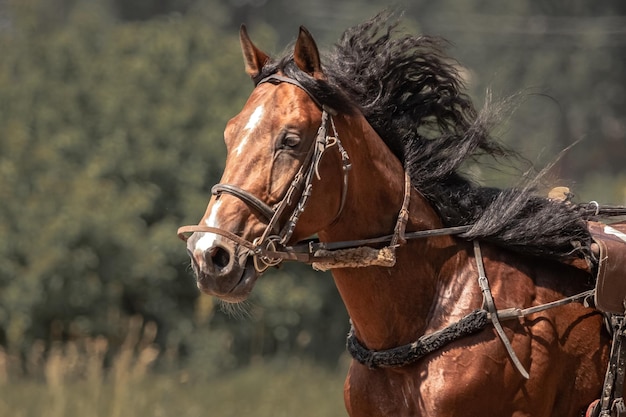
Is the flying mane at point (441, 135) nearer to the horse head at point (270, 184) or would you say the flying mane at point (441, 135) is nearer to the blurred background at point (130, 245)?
the horse head at point (270, 184)

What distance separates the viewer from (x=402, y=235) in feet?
13.6

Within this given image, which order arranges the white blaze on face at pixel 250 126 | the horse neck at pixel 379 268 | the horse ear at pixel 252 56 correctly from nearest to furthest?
the white blaze on face at pixel 250 126 → the horse neck at pixel 379 268 → the horse ear at pixel 252 56

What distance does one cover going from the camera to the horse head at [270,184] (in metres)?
3.68

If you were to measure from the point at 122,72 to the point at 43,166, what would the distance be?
1660 mm

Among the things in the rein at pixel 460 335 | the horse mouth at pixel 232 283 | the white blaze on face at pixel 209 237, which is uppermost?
the white blaze on face at pixel 209 237

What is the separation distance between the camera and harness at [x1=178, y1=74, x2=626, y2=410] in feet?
12.4

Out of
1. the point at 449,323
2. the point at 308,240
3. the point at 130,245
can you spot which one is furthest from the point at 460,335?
the point at 130,245

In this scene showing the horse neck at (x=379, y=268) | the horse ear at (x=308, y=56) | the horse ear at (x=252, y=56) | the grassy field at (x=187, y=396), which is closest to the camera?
the horse ear at (x=308, y=56)

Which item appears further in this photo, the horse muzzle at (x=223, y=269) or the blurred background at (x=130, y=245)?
the blurred background at (x=130, y=245)

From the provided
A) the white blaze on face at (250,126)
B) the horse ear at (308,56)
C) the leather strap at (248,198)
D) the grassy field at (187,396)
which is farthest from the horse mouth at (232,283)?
the grassy field at (187,396)

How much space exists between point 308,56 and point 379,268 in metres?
0.88

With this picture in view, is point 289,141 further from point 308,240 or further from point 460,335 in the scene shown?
point 460,335

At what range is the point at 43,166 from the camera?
35.9 ft

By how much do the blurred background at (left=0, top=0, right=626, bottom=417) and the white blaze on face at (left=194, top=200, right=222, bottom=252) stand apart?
4696 millimetres
